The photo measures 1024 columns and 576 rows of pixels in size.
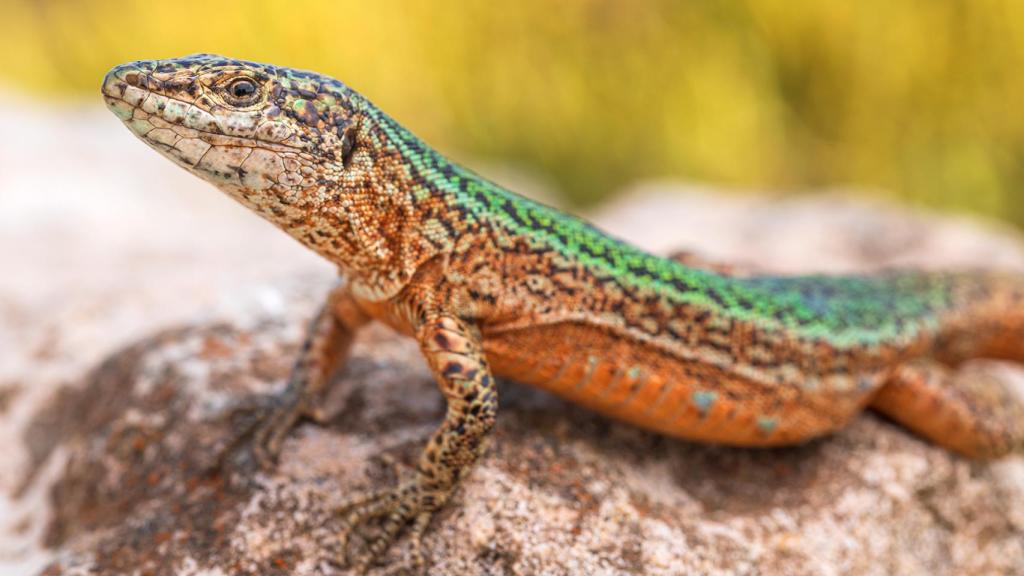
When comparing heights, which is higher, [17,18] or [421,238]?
[17,18]

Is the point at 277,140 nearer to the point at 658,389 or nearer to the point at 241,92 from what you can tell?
the point at 241,92

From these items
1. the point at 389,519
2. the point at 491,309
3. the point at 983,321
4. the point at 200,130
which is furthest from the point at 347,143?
the point at 983,321

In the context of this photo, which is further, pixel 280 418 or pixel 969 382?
pixel 969 382

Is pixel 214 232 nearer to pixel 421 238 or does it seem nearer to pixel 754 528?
pixel 421 238

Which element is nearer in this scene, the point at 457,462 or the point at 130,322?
the point at 457,462

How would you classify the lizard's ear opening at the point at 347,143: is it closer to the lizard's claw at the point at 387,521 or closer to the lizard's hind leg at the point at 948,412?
the lizard's claw at the point at 387,521

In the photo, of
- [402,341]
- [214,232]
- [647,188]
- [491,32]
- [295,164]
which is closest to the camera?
[295,164]

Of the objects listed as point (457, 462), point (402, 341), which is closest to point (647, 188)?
point (402, 341)

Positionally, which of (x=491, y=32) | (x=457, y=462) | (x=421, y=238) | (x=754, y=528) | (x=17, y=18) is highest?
(x=491, y=32)
